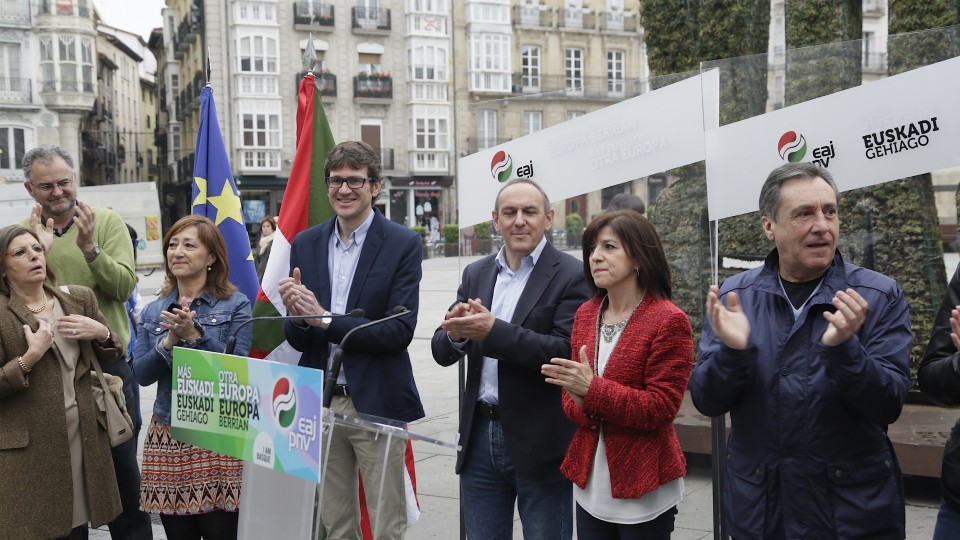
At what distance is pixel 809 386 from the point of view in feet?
9.05

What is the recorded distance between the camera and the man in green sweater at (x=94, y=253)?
4.64 metres

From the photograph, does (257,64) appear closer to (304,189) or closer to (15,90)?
(15,90)

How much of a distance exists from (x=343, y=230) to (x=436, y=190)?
43.5 metres

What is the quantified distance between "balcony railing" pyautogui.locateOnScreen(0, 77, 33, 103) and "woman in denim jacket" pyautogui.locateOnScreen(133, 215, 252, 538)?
1718 inches

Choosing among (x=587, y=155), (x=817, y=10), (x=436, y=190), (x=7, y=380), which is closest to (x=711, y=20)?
(x=817, y=10)

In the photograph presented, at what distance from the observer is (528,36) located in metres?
47.8

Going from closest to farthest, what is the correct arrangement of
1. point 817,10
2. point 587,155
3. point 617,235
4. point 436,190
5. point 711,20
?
point 617,235 < point 587,155 < point 817,10 < point 711,20 < point 436,190

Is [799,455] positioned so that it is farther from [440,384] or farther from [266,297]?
[440,384]

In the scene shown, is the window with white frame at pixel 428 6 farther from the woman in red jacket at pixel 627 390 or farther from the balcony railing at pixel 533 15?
the woman in red jacket at pixel 627 390

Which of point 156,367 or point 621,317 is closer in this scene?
point 621,317

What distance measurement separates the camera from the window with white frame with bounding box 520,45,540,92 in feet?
157

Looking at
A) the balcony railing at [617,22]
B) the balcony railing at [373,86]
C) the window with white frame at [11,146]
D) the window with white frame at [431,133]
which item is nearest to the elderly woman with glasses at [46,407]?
the balcony railing at [373,86]

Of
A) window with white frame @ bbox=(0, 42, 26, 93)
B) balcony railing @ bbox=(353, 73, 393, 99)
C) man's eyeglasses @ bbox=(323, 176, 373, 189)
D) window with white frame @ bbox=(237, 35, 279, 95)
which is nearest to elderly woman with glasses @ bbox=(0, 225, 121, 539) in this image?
man's eyeglasses @ bbox=(323, 176, 373, 189)

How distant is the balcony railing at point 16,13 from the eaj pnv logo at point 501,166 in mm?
44541
